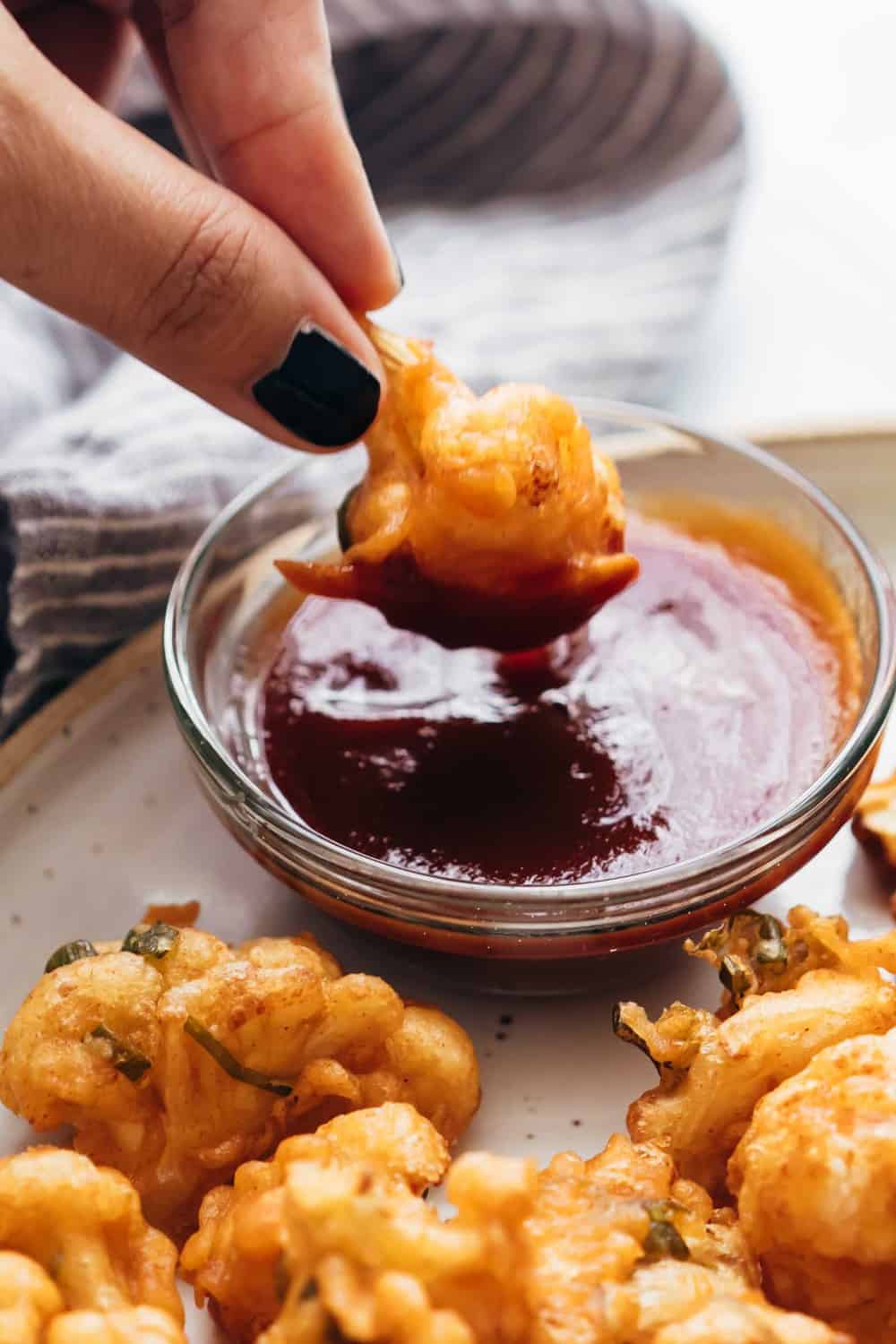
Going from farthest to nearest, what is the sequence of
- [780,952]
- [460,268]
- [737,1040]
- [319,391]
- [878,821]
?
[460,268]
[878,821]
[319,391]
[780,952]
[737,1040]

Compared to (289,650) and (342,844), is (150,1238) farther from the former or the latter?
(289,650)

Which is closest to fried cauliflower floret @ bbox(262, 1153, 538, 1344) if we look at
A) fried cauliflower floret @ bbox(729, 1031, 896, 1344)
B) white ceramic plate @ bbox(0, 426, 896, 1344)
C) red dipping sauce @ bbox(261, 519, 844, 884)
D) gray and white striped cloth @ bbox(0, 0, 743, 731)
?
fried cauliflower floret @ bbox(729, 1031, 896, 1344)

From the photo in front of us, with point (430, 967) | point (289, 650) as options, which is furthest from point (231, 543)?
point (430, 967)

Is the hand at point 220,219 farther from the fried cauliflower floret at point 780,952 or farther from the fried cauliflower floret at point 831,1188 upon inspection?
the fried cauliflower floret at point 831,1188

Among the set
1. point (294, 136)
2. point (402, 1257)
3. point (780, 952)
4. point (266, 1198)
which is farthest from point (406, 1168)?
point (294, 136)

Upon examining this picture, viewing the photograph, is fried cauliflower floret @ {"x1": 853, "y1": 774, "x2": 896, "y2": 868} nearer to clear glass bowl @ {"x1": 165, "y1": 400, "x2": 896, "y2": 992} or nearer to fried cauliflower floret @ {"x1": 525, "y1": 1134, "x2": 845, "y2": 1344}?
clear glass bowl @ {"x1": 165, "y1": 400, "x2": 896, "y2": 992}

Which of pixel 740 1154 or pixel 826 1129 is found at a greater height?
pixel 826 1129

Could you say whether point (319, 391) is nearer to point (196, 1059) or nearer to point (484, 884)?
point (484, 884)
